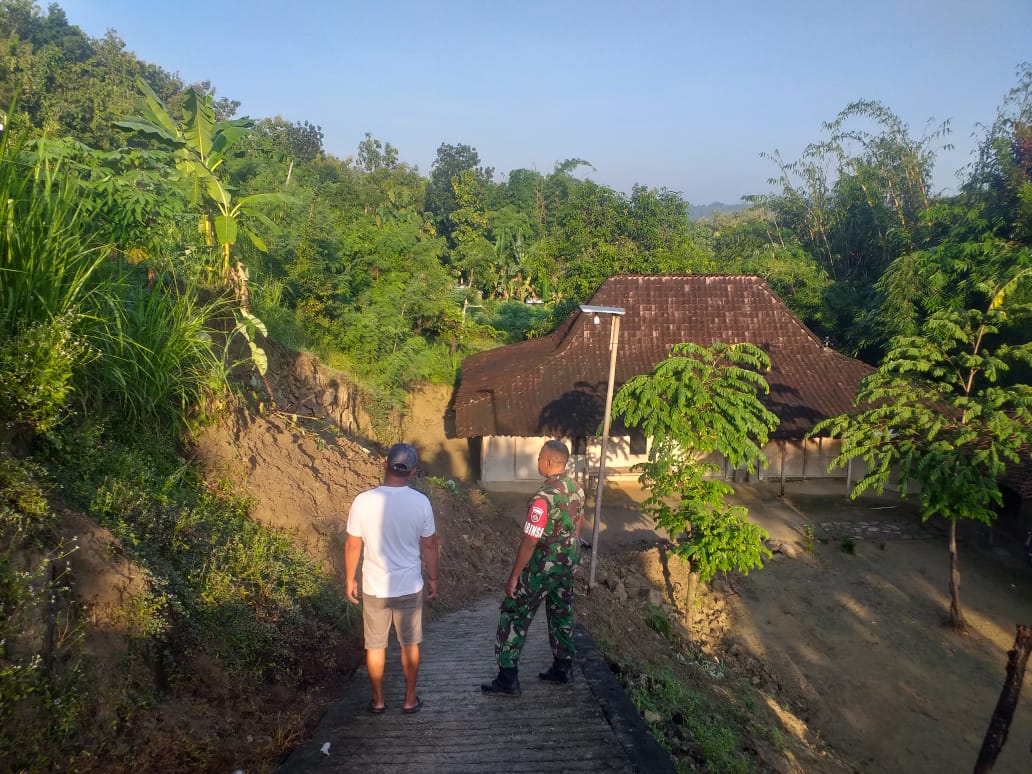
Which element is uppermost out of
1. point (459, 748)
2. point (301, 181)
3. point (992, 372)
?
point (301, 181)

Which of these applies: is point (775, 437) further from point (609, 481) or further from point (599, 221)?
point (599, 221)

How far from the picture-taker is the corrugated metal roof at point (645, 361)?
1507 centimetres

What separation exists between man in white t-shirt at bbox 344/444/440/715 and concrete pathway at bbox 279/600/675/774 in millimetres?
240

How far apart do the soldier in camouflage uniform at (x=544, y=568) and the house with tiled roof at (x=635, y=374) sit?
10132 mm

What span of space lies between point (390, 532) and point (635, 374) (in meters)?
12.8

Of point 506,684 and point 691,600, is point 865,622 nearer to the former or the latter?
point 691,600

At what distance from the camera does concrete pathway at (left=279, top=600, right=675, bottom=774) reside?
11.8 feet

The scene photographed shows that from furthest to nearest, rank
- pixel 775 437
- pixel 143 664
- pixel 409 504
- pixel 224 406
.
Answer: pixel 775 437, pixel 224 406, pixel 409 504, pixel 143 664

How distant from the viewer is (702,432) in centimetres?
955

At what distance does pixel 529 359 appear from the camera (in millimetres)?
Answer: 17719

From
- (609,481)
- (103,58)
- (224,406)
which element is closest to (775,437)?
(609,481)

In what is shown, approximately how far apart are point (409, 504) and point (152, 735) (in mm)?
1712

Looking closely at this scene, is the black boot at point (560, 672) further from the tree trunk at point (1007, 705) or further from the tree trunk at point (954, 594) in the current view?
the tree trunk at point (954, 594)

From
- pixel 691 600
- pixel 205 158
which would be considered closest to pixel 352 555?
pixel 205 158
